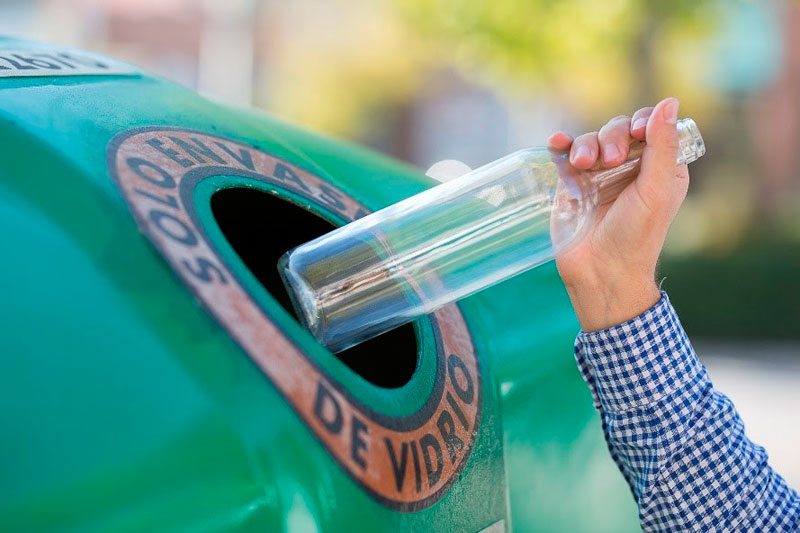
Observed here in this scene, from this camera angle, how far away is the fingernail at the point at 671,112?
4.42ft

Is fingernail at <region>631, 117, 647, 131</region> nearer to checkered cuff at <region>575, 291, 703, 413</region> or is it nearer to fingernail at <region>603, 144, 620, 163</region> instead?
fingernail at <region>603, 144, 620, 163</region>

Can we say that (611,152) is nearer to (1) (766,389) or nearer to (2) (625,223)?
(2) (625,223)

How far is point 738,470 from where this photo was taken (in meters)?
1.45

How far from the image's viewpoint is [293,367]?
3.52 ft

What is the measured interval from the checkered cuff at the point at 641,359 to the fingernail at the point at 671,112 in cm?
24

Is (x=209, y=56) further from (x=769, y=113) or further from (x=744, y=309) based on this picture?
(x=744, y=309)

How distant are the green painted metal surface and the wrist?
0.61 feet

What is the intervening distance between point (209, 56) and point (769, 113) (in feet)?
37.3

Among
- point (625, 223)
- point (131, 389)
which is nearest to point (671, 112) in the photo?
point (625, 223)

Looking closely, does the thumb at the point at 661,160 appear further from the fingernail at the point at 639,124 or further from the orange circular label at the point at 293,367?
the orange circular label at the point at 293,367

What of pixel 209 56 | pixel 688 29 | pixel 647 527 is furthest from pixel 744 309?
pixel 209 56

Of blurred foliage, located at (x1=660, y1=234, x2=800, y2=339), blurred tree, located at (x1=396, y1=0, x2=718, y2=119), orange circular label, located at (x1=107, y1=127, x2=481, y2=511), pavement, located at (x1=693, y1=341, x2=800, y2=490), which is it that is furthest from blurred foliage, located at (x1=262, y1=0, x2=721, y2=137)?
orange circular label, located at (x1=107, y1=127, x2=481, y2=511)

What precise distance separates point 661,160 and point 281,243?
534 mm

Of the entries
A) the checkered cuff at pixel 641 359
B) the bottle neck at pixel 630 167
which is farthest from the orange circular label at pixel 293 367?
the bottle neck at pixel 630 167
